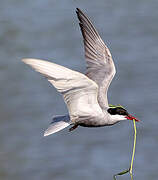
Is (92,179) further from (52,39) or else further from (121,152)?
(52,39)

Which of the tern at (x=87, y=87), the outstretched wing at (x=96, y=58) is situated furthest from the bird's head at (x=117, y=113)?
the outstretched wing at (x=96, y=58)

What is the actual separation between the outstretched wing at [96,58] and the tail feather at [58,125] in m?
0.54

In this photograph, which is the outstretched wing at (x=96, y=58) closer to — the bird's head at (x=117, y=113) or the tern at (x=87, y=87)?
the tern at (x=87, y=87)

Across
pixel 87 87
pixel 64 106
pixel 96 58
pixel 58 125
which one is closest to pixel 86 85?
pixel 87 87

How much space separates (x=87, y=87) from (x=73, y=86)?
17cm

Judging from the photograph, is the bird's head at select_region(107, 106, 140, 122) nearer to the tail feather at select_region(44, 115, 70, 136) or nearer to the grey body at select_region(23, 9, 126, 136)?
the grey body at select_region(23, 9, 126, 136)

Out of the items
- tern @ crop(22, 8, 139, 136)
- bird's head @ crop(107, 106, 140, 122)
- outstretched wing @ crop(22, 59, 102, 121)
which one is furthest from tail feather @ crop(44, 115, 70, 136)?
bird's head @ crop(107, 106, 140, 122)

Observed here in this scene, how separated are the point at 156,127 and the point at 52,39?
174 inches

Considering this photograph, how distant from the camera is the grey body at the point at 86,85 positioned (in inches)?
266

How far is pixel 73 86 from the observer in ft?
23.1

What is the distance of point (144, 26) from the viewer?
59.6 ft

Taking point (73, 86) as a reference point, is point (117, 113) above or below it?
below

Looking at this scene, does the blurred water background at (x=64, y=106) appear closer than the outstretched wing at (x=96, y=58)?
No

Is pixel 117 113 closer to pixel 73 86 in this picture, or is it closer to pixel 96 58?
pixel 73 86
